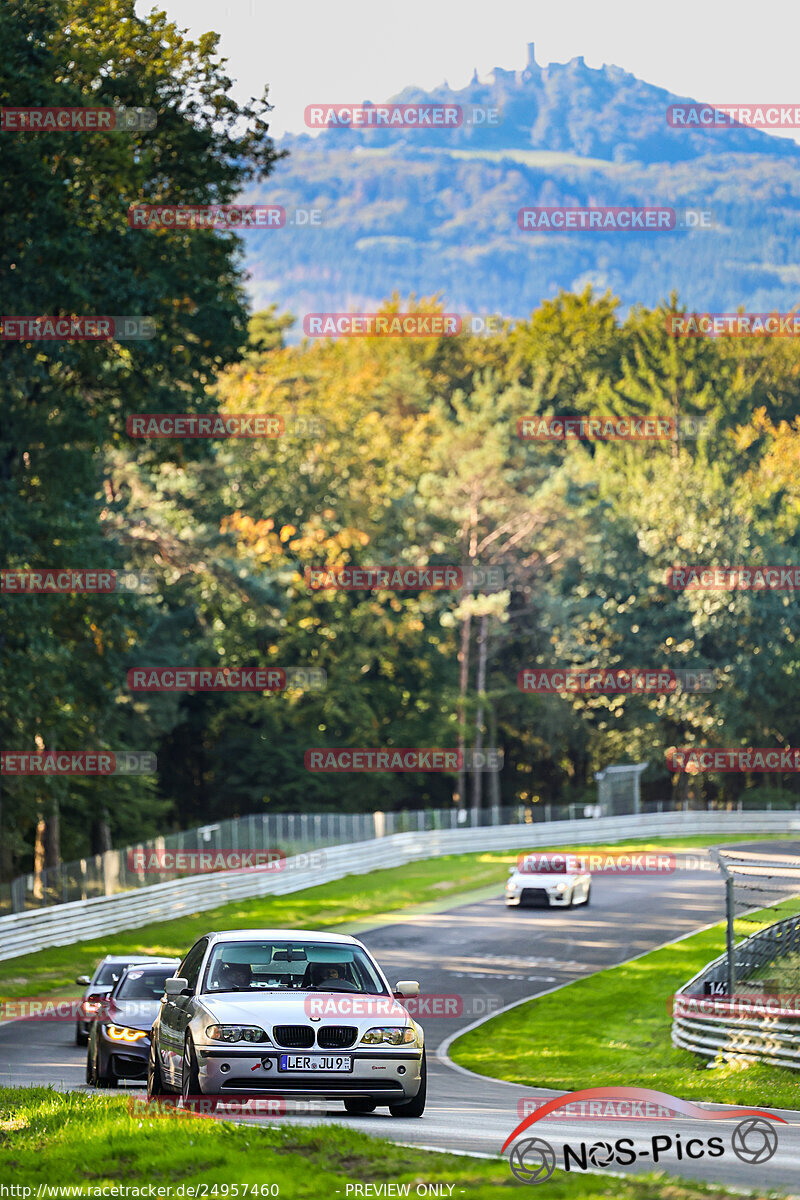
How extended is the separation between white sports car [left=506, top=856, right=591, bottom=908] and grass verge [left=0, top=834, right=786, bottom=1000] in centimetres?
330

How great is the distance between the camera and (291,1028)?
1044 centimetres

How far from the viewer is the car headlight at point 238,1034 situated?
10383 mm

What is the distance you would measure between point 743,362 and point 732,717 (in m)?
29.7

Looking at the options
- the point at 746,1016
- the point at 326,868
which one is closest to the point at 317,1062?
the point at 746,1016

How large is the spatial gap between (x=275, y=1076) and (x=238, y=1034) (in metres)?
0.37

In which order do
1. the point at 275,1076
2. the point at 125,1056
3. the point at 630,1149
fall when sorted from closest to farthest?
the point at 630,1149 → the point at 275,1076 → the point at 125,1056

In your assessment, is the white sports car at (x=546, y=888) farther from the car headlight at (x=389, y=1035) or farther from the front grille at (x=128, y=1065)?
the car headlight at (x=389, y=1035)

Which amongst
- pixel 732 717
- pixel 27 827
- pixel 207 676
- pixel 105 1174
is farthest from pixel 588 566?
pixel 105 1174

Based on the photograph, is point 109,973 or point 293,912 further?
point 293,912

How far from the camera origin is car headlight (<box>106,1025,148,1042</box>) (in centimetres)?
1589

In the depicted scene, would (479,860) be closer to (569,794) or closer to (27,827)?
(27,827)

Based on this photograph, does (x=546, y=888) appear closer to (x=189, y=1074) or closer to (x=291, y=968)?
(x=291, y=968)

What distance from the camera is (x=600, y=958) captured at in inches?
1249

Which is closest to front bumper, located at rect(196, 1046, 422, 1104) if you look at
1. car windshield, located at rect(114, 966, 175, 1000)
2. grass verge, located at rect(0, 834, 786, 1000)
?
A: car windshield, located at rect(114, 966, 175, 1000)
